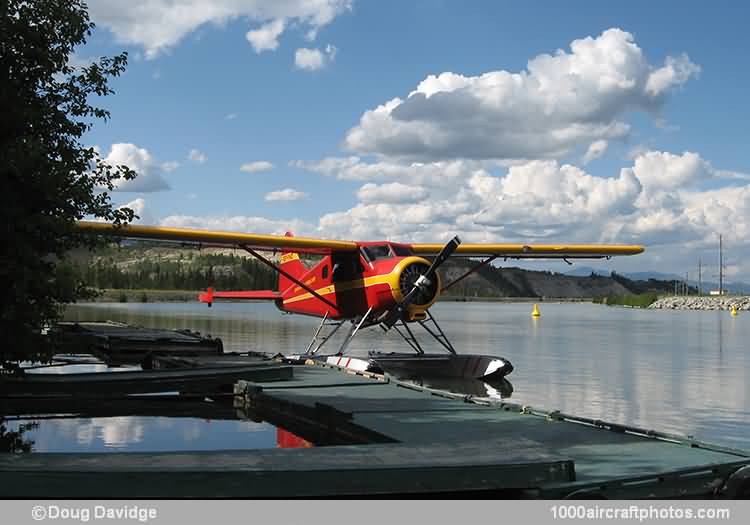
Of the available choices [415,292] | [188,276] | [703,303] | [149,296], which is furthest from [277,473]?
[188,276]

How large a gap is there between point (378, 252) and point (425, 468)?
10501 mm

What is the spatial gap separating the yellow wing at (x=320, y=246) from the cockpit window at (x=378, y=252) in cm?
42

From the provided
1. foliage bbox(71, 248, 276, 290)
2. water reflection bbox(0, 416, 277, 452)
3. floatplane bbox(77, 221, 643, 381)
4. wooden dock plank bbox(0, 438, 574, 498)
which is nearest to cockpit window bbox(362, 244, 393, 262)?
floatplane bbox(77, 221, 643, 381)

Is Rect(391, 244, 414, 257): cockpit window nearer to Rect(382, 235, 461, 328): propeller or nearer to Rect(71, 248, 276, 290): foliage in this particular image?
Rect(382, 235, 461, 328): propeller

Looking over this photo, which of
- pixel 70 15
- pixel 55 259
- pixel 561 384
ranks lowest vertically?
pixel 561 384

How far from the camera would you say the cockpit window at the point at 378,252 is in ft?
48.3

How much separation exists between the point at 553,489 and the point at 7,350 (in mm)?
5226

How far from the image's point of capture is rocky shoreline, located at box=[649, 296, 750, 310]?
8331 cm

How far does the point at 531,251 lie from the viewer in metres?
17.9

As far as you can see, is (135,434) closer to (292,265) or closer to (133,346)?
(133,346)

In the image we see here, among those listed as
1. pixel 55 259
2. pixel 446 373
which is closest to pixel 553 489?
pixel 55 259

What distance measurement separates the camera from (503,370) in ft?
45.1
